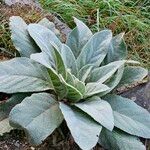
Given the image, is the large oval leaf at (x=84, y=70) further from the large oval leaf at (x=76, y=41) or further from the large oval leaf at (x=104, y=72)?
the large oval leaf at (x=76, y=41)

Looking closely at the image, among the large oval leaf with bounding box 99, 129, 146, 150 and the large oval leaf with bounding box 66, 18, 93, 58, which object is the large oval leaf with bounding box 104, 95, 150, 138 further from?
the large oval leaf with bounding box 66, 18, 93, 58

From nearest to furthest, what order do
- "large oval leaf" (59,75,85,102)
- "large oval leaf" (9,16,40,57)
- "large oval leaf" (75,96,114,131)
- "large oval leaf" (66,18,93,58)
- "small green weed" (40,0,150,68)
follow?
"large oval leaf" (75,96,114,131)
"large oval leaf" (59,75,85,102)
"large oval leaf" (9,16,40,57)
"large oval leaf" (66,18,93,58)
"small green weed" (40,0,150,68)

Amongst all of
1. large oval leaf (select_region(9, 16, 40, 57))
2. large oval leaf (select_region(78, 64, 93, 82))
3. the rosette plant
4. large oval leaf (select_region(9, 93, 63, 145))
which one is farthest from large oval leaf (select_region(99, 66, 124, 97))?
large oval leaf (select_region(9, 16, 40, 57))

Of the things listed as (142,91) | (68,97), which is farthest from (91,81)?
(142,91)

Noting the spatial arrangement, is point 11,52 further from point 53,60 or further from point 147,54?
point 147,54

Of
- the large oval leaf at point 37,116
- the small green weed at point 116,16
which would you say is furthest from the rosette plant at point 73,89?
the small green weed at point 116,16

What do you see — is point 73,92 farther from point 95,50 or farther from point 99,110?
point 95,50

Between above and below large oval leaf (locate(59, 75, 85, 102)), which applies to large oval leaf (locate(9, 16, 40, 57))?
above
